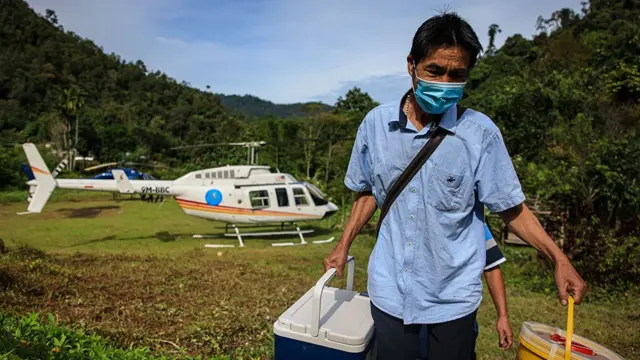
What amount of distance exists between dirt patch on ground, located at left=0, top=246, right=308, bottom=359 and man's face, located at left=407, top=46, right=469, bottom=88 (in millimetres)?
2390

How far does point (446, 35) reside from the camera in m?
1.29

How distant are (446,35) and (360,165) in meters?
0.51

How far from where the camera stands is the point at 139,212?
13.0 metres

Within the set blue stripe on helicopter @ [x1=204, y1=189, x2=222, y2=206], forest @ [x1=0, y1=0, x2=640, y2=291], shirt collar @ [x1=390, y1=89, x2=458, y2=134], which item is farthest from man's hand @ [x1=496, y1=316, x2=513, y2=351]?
blue stripe on helicopter @ [x1=204, y1=189, x2=222, y2=206]

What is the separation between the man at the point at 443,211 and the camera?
1318mm

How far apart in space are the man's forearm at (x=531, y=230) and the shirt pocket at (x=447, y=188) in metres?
0.19

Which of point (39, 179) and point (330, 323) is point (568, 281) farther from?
point (39, 179)

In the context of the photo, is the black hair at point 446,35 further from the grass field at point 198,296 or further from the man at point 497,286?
the grass field at point 198,296

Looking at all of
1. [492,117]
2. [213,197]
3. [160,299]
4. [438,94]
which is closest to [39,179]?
[213,197]

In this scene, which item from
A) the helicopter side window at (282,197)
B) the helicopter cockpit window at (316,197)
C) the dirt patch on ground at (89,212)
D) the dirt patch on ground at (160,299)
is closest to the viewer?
the dirt patch on ground at (160,299)

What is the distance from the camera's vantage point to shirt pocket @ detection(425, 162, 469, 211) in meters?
1.31

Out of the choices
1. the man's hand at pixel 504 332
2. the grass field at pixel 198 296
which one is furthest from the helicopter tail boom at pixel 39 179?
the man's hand at pixel 504 332

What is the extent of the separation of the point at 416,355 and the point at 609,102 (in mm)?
12994

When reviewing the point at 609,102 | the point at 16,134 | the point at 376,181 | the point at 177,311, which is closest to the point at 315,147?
the point at 609,102
